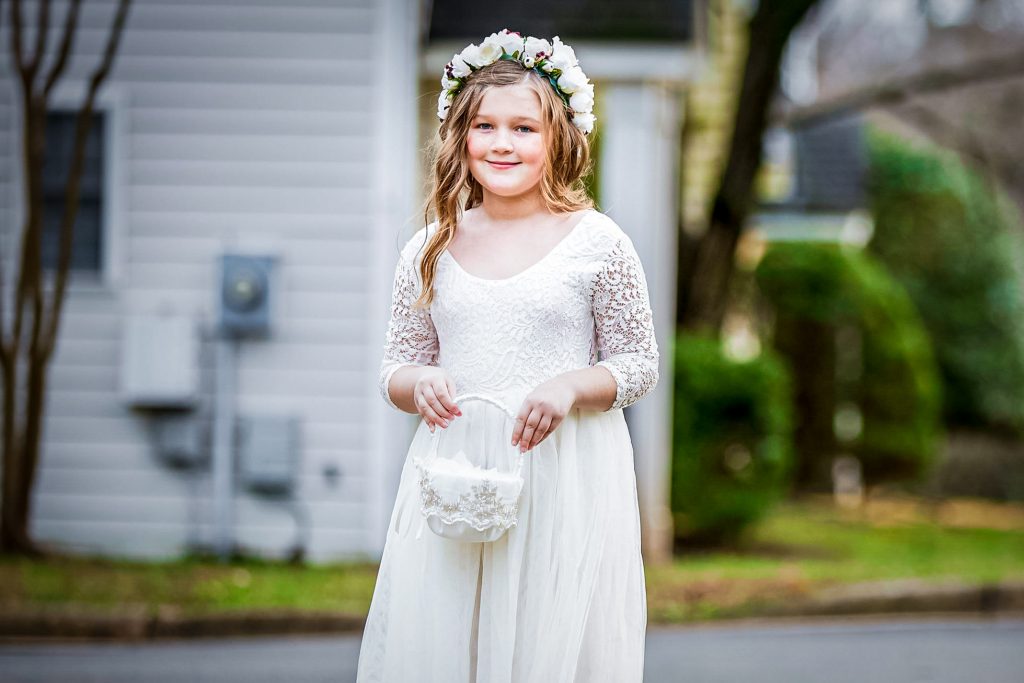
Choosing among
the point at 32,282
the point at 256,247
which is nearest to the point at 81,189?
the point at 32,282

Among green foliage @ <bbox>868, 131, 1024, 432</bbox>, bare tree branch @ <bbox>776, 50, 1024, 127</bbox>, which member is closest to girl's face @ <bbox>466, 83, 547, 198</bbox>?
bare tree branch @ <bbox>776, 50, 1024, 127</bbox>

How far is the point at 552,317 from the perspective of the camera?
3.16 m

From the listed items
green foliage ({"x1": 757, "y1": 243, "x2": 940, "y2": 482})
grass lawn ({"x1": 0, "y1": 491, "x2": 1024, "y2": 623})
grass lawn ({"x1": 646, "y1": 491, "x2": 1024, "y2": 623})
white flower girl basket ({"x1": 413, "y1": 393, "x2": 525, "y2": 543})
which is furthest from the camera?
green foliage ({"x1": 757, "y1": 243, "x2": 940, "y2": 482})

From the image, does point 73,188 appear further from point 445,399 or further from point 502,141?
point 445,399

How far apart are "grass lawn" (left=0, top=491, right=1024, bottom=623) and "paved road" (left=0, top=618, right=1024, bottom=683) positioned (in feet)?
1.23

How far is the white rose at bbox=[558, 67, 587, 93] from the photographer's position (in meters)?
3.24

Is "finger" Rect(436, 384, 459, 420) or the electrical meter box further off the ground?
the electrical meter box

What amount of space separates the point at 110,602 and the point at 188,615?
1.67 ft

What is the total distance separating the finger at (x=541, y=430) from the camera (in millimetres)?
3002

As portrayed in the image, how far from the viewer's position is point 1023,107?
91.5ft

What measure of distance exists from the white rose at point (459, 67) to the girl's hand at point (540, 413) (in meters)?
0.78

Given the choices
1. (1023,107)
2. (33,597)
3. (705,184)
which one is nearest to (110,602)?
(33,597)

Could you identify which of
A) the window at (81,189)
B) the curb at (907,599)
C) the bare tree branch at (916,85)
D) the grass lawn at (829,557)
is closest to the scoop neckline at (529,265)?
the grass lawn at (829,557)

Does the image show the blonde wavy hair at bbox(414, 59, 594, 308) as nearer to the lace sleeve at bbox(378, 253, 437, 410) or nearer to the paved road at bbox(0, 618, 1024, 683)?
the lace sleeve at bbox(378, 253, 437, 410)
